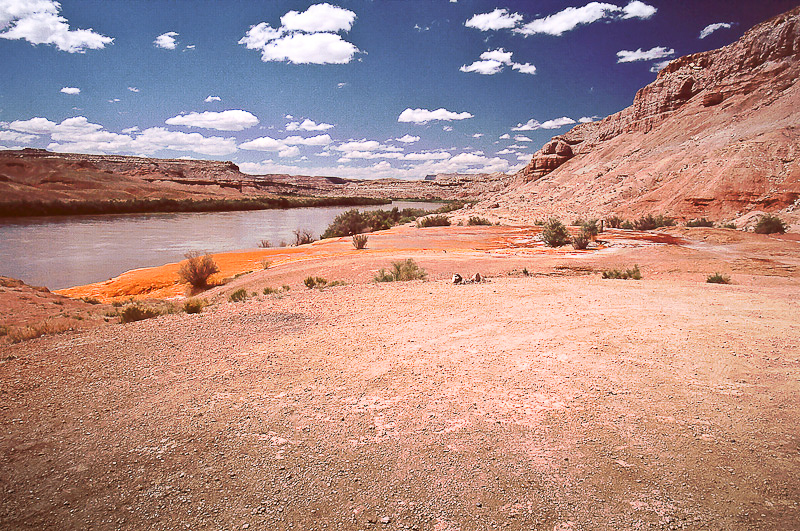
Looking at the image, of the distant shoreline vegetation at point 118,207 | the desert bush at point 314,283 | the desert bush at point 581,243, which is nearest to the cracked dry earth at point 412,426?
the desert bush at point 314,283

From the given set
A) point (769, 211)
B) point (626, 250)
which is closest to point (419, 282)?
point (626, 250)

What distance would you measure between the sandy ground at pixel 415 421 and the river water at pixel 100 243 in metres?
16.5

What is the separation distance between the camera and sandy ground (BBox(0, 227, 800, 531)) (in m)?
2.83

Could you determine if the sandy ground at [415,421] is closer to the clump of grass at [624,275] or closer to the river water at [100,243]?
the clump of grass at [624,275]

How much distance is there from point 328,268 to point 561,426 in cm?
1160

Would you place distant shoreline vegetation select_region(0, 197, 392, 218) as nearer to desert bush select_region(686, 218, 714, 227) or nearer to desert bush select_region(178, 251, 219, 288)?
desert bush select_region(178, 251, 219, 288)

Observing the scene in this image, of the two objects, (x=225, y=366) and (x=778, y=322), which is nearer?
(x=225, y=366)

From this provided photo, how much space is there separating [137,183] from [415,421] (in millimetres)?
88689

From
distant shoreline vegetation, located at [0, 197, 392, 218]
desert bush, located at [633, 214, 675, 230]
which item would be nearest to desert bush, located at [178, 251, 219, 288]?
desert bush, located at [633, 214, 675, 230]

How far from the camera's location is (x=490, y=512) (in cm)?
279

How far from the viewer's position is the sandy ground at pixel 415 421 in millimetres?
2834

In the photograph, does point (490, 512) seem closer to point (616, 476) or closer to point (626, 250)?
point (616, 476)

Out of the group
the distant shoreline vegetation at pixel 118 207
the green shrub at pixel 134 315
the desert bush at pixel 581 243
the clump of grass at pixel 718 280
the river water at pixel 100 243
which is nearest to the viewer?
the green shrub at pixel 134 315

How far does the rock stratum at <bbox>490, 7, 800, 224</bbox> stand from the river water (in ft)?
87.8
